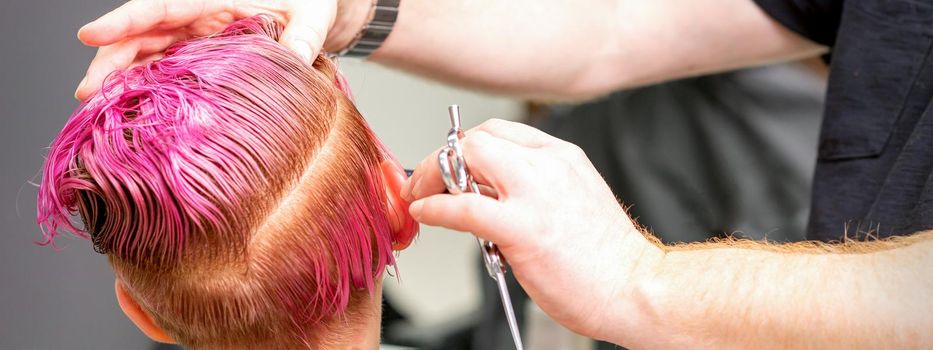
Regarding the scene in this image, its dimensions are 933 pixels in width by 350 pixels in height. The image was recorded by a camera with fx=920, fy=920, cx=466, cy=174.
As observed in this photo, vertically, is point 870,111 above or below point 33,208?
above

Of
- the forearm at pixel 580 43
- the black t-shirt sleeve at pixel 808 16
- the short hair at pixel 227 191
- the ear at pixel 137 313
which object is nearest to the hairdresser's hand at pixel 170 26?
the short hair at pixel 227 191

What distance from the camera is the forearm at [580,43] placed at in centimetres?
148

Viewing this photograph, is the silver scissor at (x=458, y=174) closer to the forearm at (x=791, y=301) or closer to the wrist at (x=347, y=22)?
the forearm at (x=791, y=301)

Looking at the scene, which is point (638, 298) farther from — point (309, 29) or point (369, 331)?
point (309, 29)

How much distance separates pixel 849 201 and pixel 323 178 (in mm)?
879

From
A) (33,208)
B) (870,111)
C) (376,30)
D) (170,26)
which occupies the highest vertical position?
(170,26)

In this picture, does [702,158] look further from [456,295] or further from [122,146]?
[122,146]

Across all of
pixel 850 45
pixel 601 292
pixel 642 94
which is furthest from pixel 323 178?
pixel 642 94

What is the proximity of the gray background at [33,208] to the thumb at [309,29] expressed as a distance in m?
0.43

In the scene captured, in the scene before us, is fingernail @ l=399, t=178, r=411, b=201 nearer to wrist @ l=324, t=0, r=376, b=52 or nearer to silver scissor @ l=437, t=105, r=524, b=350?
silver scissor @ l=437, t=105, r=524, b=350

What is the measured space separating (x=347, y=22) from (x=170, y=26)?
0.99 ft

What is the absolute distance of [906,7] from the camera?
1.39m

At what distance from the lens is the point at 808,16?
1569 mm

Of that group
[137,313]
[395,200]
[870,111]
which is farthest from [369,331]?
[870,111]
